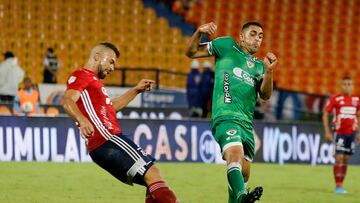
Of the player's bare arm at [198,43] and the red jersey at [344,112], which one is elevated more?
the player's bare arm at [198,43]

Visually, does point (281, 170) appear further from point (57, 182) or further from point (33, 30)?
point (33, 30)

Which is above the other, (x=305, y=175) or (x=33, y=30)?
(x=33, y=30)

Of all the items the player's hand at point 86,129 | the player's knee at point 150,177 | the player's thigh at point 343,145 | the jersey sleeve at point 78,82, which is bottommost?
the player's thigh at point 343,145

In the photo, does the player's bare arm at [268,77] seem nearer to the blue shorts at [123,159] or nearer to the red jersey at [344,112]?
the blue shorts at [123,159]

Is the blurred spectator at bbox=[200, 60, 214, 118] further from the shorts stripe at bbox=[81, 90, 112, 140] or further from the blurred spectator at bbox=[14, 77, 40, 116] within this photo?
the shorts stripe at bbox=[81, 90, 112, 140]

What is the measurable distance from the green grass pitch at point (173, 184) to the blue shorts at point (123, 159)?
3324mm

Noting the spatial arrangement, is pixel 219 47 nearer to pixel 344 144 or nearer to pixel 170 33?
pixel 344 144

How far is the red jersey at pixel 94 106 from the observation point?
8.16 metres

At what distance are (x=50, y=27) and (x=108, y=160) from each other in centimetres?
1824

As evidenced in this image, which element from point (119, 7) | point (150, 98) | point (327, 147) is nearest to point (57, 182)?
point (327, 147)

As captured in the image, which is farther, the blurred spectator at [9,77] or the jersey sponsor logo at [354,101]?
the blurred spectator at [9,77]

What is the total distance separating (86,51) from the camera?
2580cm

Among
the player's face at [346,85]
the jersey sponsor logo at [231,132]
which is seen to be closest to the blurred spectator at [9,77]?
the player's face at [346,85]

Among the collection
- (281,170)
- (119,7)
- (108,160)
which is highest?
(119,7)
